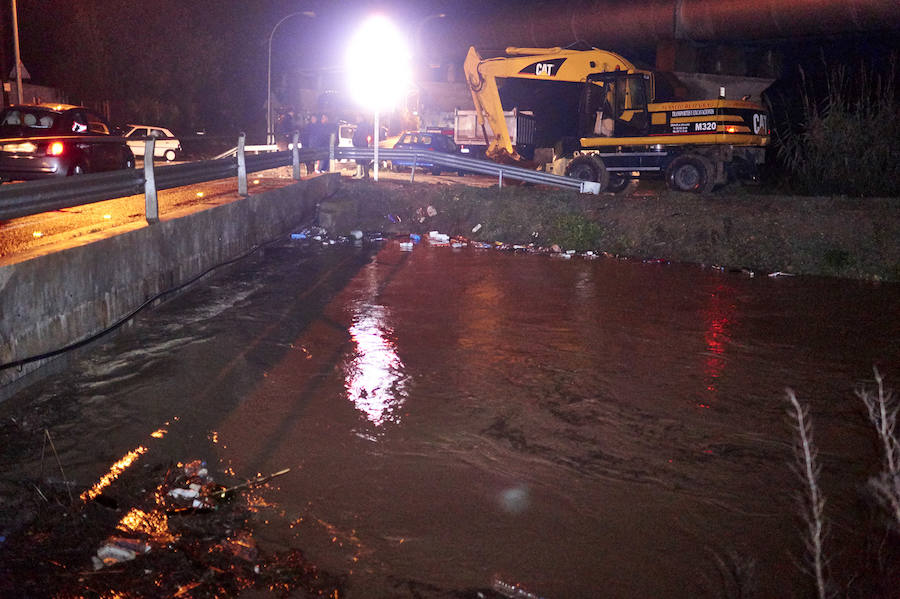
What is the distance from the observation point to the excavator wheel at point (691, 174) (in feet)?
62.5

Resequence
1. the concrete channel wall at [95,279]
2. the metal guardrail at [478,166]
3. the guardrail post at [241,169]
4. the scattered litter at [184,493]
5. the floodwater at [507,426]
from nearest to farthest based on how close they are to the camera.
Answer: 1. the floodwater at [507,426]
2. the scattered litter at [184,493]
3. the concrete channel wall at [95,279]
4. the guardrail post at [241,169]
5. the metal guardrail at [478,166]

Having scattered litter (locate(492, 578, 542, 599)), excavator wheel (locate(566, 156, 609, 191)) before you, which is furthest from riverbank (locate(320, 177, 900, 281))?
scattered litter (locate(492, 578, 542, 599))

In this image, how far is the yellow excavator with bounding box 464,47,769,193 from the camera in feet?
63.2

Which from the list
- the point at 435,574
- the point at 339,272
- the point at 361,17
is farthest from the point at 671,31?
the point at 361,17

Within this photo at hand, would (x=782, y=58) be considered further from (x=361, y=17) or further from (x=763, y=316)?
(x=361, y=17)

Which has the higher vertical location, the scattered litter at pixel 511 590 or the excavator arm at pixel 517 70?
the excavator arm at pixel 517 70

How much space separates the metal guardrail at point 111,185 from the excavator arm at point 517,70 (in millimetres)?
12384

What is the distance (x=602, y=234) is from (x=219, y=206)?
23.0ft

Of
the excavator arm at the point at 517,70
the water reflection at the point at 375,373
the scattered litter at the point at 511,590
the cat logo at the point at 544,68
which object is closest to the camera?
the scattered litter at the point at 511,590

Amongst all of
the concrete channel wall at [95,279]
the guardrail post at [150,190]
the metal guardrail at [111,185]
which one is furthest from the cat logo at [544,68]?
the guardrail post at [150,190]

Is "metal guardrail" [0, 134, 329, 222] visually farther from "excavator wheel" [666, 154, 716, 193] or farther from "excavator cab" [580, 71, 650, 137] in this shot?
"excavator cab" [580, 71, 650, 137]

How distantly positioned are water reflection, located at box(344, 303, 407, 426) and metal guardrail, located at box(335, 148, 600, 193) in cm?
1018

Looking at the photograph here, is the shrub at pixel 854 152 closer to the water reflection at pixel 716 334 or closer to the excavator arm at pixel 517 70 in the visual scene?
the excavator arm at pixel 517 70

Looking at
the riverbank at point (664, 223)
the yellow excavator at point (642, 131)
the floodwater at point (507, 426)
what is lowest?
the floodwater at point (507, 426)
